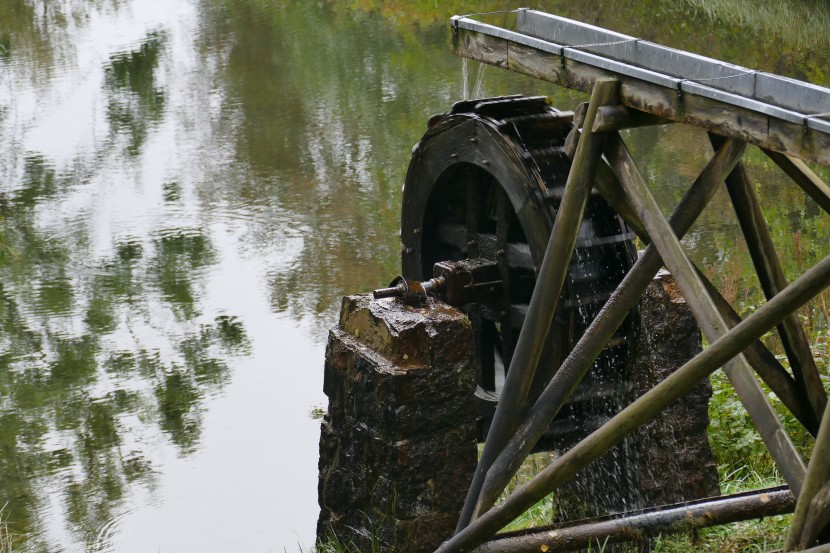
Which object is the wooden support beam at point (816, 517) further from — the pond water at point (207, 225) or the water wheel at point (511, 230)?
the pond water at point (207, 225)

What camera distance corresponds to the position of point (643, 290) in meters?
3.80

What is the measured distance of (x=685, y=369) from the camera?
11.1 feet

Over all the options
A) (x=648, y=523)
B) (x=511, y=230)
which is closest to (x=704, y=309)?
(x=648, y=523)

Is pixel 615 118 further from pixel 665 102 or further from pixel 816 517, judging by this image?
pixel 816 517

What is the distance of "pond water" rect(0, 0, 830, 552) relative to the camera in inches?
284

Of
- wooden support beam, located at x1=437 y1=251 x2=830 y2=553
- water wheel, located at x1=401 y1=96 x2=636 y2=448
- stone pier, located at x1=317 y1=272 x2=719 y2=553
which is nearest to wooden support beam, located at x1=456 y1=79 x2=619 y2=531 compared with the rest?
wooden support beam, located at x1=437 y1=251 x2=830 y2=553

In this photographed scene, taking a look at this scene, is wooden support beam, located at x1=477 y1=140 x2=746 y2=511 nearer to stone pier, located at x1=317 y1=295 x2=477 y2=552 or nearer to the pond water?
stone pier, located at x1=317 y1=295 x2=477 y2=552

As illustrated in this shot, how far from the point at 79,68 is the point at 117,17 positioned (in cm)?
336

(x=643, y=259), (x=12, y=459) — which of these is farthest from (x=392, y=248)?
(x=643, y=259)

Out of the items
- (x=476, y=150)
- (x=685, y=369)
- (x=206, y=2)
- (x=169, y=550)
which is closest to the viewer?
(x=685, y=369)

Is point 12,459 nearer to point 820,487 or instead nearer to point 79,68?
point 820,487

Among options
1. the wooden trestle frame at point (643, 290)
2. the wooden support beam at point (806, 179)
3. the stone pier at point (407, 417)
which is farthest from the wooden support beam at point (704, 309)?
the stone pier at point (407, 417)

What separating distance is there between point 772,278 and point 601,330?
71 cm

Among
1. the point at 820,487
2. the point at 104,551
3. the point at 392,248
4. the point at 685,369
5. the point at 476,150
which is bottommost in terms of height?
the point at 104,551
